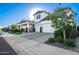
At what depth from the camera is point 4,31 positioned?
8.66 metres

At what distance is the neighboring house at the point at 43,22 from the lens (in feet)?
27.8

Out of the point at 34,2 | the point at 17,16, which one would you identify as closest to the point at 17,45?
the point at 17,16

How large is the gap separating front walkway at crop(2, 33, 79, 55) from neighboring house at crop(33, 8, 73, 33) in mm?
446

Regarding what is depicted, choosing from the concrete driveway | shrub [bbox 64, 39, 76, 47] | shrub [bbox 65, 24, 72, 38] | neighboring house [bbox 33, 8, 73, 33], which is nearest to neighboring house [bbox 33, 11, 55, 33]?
neighboring house [bbox 33, 8, 73, 33]

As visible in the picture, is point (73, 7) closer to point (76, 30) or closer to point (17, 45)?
point (76, 30)

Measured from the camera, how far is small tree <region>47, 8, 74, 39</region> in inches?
331

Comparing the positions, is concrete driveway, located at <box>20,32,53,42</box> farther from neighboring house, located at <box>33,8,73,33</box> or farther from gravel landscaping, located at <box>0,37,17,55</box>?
gravel landscaping, located at <box>0,37,17,55</box>

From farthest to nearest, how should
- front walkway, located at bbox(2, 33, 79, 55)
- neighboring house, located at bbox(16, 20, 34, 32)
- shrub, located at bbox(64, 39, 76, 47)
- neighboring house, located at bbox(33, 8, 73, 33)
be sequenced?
neighboring house, located at bbox(16, 20, 34, 32), neighboring house, located at bbox(33, 8, 73, 33), shrub, located at bbox(64, 39, 76, 47), front walkway, located at bbox(2, 33, 79, 55)

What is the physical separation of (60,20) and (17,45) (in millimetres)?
1500

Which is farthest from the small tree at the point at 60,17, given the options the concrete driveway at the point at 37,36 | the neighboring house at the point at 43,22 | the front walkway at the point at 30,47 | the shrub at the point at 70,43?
the front walkway at the point at 30,47

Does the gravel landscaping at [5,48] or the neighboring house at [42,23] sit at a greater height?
the neighboring house at [42,23]

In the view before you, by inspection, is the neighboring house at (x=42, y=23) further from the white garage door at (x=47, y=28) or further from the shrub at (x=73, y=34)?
the shrub at (x=73, y=34)

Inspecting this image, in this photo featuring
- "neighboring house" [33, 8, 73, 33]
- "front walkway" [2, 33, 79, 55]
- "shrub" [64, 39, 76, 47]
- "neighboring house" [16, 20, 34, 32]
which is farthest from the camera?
"neighboring house" [16, 20, 34, 32]
